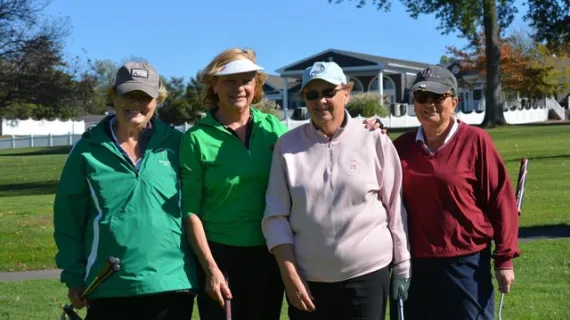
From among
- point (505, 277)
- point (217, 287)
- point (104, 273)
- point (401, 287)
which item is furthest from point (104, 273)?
point (505, 277)

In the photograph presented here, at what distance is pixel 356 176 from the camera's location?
14.9ft

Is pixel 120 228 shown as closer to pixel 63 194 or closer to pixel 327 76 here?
pixel 63 194

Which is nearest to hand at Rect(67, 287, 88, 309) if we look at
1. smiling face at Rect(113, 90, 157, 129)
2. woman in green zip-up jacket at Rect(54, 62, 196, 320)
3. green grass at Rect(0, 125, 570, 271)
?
woman in green zip-up jacket at Rect(54, 62, 196, 320)

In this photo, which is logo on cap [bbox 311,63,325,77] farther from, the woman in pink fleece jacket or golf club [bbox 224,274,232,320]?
golf club [bbox 224,274,232,320]

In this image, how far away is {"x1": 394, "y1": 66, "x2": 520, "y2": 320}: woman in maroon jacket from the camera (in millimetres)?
4852

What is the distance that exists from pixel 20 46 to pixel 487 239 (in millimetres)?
27991

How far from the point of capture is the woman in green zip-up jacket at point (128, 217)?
14.7 ft

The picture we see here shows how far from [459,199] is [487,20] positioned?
45711 mm

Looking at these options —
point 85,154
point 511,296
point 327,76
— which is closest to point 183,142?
point 85,154

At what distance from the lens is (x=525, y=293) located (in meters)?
8.37

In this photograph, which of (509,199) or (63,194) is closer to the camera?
(63,194)

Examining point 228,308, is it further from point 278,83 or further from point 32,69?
point 278,83

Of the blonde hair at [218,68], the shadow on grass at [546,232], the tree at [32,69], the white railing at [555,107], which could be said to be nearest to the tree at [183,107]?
the tree at [32,69]

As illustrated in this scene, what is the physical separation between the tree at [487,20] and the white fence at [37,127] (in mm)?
42475
